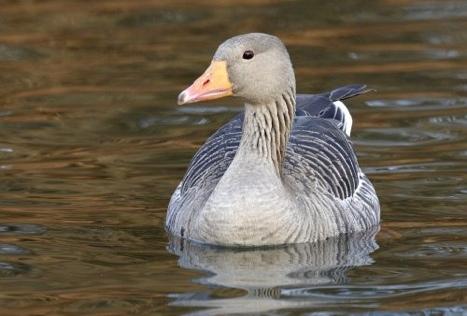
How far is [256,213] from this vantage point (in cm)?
1112

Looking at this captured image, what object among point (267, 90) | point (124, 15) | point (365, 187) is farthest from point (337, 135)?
point (124, 15)

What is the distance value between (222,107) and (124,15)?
4.60 m

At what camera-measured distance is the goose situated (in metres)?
11.2

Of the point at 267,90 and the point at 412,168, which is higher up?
the point at 267,90

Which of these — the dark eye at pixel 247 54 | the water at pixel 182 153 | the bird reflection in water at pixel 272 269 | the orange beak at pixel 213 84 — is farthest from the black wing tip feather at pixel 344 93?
the orange beak at pixel 213 84

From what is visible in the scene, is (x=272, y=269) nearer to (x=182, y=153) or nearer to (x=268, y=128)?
(x=268, y=128)

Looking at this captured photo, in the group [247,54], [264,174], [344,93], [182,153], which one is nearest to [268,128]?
[264,174]

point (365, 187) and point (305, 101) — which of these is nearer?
point (365, 187)

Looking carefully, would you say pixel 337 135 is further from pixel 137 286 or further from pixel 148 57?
pixel 148 57

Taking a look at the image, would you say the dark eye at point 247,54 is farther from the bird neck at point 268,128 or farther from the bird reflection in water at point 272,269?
the bird reflection in water at point 272,269

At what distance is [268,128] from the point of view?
38.1ft

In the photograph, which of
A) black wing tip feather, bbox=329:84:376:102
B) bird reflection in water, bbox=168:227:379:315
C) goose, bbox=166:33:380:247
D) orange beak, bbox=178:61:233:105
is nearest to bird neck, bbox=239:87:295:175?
goose, bbox=166:33:380:247

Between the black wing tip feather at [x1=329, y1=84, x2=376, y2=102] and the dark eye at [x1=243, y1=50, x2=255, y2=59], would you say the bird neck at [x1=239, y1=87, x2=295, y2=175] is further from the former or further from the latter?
the black wing tip feather at [x1=329, y1=84, x2=376, y2=102]

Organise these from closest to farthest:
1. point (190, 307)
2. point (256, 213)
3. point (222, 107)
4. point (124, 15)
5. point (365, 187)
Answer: point (190, 307)
point (256, 213)
point (365, 187)
point (222, 107)
point (124, 15)
